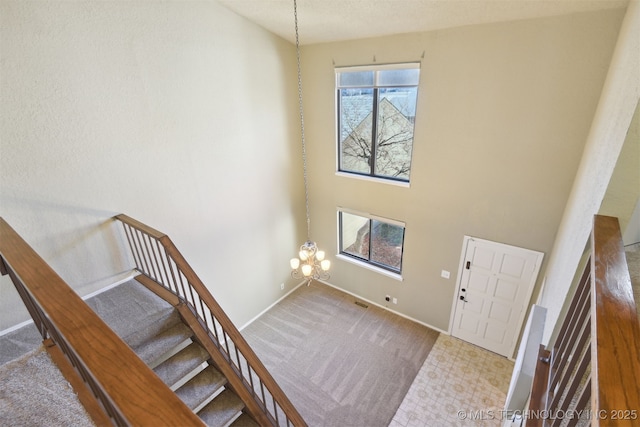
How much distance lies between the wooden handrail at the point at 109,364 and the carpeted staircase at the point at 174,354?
1878mm

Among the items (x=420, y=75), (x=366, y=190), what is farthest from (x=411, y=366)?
(x=420, y=75)

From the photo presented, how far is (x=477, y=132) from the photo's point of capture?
3938mm

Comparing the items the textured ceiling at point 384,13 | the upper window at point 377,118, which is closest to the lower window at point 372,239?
the upper window at point 377,118

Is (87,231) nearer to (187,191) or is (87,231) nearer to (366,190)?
(187,191)

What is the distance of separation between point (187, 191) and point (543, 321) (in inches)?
171

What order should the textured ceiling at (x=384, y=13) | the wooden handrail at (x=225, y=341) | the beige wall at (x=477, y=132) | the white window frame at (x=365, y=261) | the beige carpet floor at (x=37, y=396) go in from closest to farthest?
1. the beige carpet floor at (x=37, y=396)
2. the wooden handrail at (x=225, y=341)
3. the textured ceiling at (x=384, y=13)
4. the beige wall at (x=477, y=132)
5. the white window frame at (x=365, y=261)

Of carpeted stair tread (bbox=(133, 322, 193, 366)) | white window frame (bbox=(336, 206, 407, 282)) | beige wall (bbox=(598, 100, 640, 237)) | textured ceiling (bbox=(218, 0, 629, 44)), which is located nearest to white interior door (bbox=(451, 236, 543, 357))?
white window frame (bbox=(336, 206, 407, 282))

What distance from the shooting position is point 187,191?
4.03m

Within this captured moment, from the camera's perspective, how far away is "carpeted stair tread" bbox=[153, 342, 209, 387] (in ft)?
8.86

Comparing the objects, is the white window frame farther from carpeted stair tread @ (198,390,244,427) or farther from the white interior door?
carpeted stair tread @ (198,390,244,427)

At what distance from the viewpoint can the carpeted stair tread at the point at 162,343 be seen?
273 cm

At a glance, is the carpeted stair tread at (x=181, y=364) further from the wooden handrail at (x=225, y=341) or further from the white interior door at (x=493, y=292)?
the white interior door at (x=493, y=292)

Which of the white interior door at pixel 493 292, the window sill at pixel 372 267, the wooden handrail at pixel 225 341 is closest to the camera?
the wooden handrail at pixel 225 341

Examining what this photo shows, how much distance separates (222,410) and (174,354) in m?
0.72
